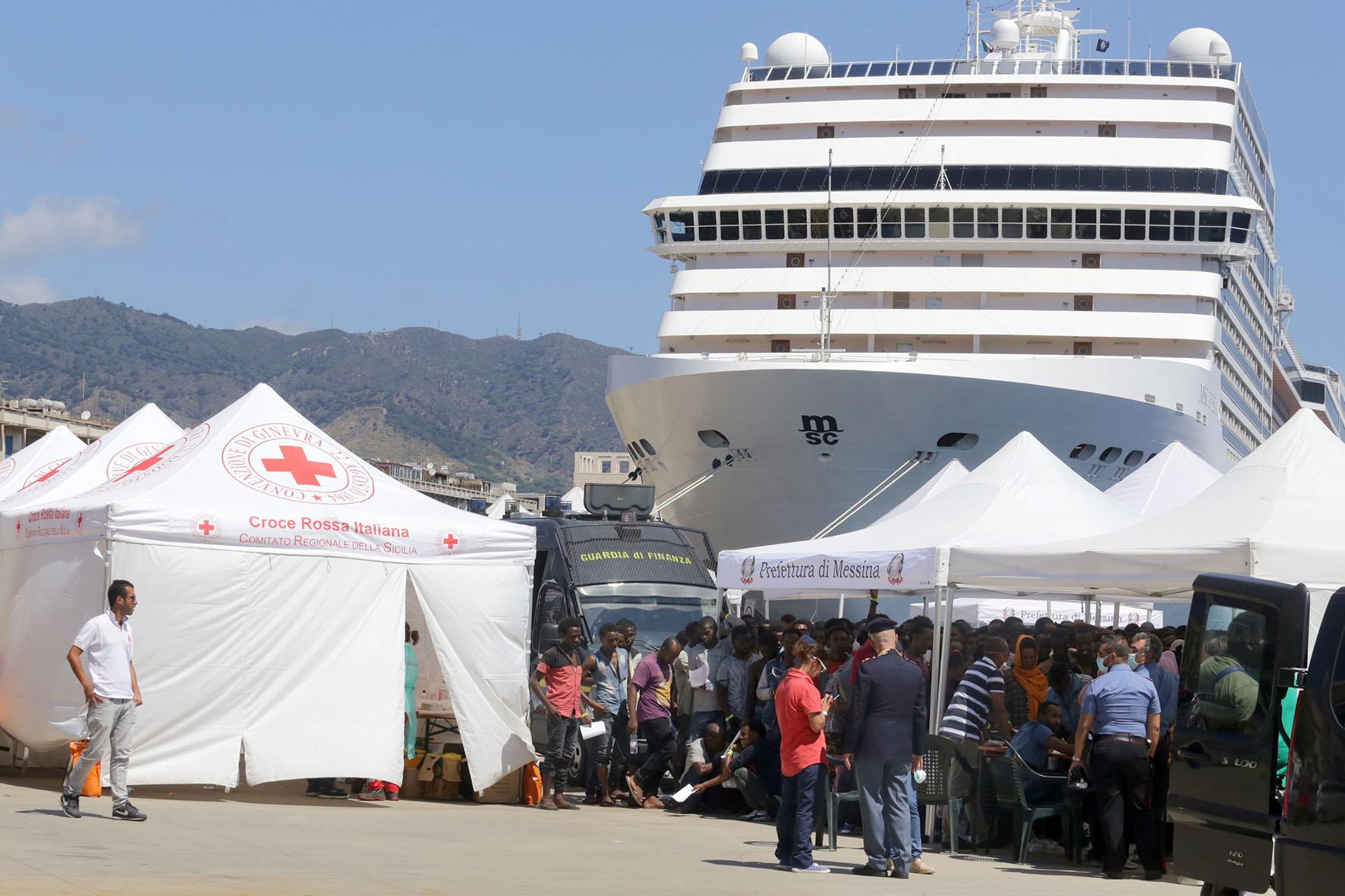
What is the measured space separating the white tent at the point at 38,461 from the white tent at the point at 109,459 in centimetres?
39

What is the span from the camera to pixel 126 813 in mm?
10109

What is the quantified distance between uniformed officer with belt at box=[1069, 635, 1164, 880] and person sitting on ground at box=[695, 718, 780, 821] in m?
3.36

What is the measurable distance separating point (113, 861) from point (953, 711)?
5.32 meters

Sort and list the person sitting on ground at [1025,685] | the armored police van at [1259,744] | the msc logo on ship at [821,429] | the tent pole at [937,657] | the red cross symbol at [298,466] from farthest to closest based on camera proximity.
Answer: the msc logo on ship at [821,429] → the red cross symbol at [298,466] → the tent pole at [937,657] → the person sitting on ground at [1025,685] → the armored police van at [1259,744]

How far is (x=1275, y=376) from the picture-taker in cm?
5578

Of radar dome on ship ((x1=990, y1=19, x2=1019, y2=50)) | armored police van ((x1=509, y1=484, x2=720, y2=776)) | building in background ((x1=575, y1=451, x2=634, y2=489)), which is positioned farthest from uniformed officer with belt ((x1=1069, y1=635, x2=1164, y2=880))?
building in background ((x1=575, y1=451, x2=634, y2=489))

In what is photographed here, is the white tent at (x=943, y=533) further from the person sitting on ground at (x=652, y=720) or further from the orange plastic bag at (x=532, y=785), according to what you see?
the orange plastic bag at (x=532, y=785)

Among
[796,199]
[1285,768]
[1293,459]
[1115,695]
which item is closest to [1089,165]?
[796,199]

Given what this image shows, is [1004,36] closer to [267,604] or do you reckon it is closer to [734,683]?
[734,683]

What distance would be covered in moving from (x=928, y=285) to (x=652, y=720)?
802 inches

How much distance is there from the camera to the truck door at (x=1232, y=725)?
22.7 ft

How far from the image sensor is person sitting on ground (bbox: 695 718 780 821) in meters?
12.6

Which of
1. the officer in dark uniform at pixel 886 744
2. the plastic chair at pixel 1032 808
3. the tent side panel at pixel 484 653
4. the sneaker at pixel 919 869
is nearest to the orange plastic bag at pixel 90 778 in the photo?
the tent side panel at pixel 484 653

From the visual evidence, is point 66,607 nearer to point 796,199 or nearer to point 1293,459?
point 1293,459
